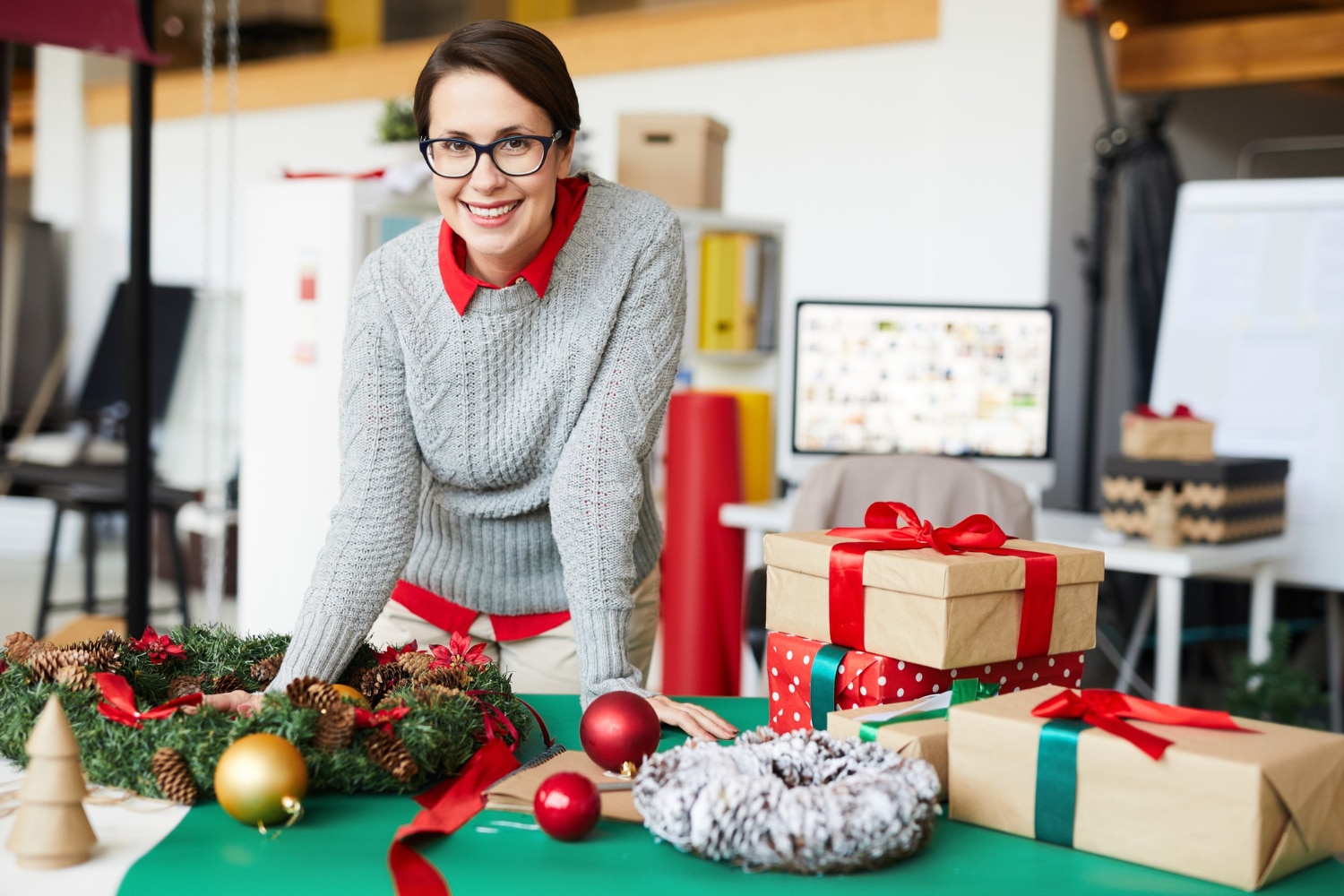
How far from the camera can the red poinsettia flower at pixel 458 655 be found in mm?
1283

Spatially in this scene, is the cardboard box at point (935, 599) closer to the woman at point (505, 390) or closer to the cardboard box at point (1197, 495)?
the woman at point (505, 390)

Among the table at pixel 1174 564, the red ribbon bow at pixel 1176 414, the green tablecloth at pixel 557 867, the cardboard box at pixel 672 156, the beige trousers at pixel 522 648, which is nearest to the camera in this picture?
the green tablecloth at pixel 557 867

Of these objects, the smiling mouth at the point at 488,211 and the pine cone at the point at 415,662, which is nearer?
the pine cone at the point at 415,662

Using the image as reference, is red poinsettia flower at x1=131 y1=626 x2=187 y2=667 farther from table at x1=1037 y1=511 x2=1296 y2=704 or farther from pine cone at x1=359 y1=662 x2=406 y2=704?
table at x1=1037 y1=511 x2=1296 y2=704

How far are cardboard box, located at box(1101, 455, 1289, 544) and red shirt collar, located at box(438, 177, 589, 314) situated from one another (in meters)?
1.97

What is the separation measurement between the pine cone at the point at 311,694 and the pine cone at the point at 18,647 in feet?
0.98

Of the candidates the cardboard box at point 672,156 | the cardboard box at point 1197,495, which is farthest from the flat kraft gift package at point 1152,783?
the cardboard box at point 672,156

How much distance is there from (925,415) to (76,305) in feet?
20.7

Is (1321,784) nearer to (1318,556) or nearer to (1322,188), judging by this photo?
(1318,556)

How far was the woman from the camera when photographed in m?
1.37

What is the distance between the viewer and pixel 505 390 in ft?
5.02

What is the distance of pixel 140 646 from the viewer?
1.33m

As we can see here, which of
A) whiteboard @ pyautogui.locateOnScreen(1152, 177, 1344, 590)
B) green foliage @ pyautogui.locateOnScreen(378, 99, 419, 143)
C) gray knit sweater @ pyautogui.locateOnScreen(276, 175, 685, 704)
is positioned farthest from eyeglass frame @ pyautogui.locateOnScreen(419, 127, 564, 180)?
whiteboard @ pyautogui.locateOnScreen(1152, 177, 1344, 590)

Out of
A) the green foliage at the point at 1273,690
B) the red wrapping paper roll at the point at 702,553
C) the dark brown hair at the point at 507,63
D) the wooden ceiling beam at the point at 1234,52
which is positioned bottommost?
the green foliage at the point at 1273,690
